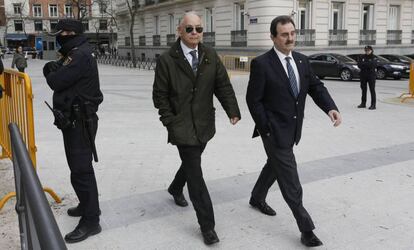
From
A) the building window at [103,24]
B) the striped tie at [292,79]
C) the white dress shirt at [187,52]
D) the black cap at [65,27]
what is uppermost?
the building window at [103,24]

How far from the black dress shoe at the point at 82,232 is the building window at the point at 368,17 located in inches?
1216

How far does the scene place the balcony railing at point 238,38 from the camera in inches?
1184

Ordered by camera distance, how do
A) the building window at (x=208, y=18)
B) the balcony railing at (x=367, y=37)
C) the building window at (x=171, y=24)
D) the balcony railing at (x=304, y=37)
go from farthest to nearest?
1. the building window at (x=171, y=24)
2. the building window at (x=208, y=18)
3. the balcony railing at (x=367, y=37)
4. the balcony railing at (x=304, y=37)

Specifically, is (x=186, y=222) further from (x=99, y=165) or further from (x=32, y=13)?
(x=32, y=13)

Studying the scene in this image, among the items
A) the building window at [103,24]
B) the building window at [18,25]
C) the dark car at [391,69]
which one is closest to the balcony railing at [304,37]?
the dark car at [391,69]

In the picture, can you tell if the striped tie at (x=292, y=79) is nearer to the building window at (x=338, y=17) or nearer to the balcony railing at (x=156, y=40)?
the building window at (x=338, y=17)

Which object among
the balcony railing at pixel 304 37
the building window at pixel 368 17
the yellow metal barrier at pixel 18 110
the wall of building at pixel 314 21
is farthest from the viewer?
the building window at pixel 368 17

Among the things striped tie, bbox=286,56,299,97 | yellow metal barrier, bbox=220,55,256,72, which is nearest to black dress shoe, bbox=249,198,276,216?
striped tie, bbox=286,56,299,97

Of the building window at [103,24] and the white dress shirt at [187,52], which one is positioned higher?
the building window at [103,24]

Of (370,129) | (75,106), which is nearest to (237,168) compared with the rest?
(75,106)

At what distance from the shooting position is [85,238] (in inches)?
159

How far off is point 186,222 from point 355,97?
1173 cm

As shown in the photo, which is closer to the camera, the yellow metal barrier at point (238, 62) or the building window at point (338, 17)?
the yellow metal barrier at point (238, 62)

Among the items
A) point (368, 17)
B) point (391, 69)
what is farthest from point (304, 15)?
point (391, 69)
